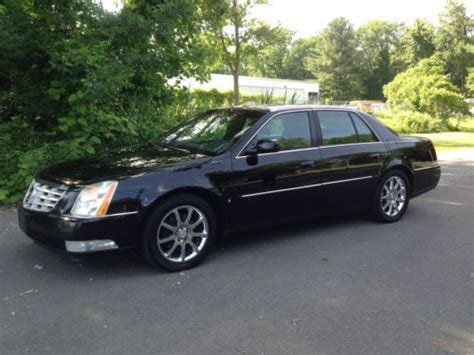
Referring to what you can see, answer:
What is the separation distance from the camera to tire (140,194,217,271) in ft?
14.8

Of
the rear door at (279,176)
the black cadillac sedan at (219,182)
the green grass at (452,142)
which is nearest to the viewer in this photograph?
the black cadillac sedan at (219,182)

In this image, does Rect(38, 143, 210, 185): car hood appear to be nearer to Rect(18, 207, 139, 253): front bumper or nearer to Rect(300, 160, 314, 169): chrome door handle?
Rect(18, 207, 139, 253): front bumper

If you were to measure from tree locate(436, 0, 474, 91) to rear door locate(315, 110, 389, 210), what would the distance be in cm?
6318

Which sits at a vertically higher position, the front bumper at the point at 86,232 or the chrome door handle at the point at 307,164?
the chrome door handle at the point at 307,164

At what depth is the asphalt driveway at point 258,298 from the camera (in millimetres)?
3402

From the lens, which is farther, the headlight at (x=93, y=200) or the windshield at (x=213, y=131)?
the windshield at (x=213, y=131)

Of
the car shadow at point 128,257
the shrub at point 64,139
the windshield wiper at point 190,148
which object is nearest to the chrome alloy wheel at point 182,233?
the car shadow at point 128,257

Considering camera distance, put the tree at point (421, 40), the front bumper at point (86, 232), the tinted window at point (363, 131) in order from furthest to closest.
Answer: the tree at point (421, 40) → the tinted window at point (363, 131) → the front bumper at point (86, 232)

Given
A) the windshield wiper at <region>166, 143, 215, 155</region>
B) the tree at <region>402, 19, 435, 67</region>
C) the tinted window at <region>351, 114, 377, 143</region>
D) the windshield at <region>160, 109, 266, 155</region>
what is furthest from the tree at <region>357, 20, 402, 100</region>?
the windshield wiper at <region>166, 143, 215, 155</region>

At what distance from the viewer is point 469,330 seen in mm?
3617

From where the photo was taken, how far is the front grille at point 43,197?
175 inches

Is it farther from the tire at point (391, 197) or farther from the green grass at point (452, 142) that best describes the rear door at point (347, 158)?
the green grass at point (452, 142)

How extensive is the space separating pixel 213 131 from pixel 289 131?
860 mm

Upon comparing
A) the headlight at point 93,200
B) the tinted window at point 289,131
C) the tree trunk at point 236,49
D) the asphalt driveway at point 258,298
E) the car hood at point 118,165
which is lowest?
the asphalt driveway at point 258,298
